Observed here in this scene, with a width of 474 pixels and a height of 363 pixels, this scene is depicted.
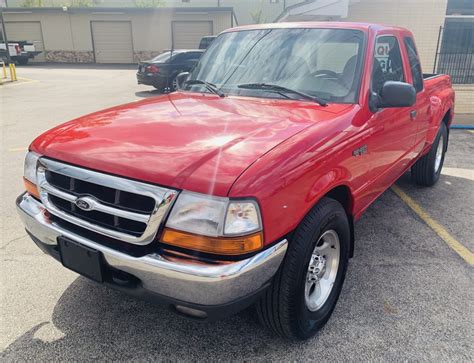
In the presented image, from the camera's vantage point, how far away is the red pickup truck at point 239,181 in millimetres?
1941

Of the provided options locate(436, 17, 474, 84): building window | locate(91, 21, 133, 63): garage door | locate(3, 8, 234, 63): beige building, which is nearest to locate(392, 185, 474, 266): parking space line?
locate(436, 17, 474, 84): building window

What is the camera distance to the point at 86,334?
260 centimetres

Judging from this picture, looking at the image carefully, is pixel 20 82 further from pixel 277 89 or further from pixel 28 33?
pixel 277 89

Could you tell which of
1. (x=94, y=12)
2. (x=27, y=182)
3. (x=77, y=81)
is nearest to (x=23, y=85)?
(x=77, y=81)

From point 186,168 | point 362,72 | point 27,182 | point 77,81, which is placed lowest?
point 77,81

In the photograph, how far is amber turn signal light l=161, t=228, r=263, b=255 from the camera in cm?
193

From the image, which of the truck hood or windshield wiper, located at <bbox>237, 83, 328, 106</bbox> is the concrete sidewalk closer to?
windshield wiper, located at <bbox>237, 83, 328, 106</bbox>

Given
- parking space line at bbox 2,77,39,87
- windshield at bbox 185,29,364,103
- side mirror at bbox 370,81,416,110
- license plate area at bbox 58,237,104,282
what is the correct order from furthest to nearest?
parking space line at bbox 2,77,39,87 → windshield at bbox 185,29,364,103 → side mirror at bbox 370,81,416,110 → license plate area at bbox 58,237,104,282

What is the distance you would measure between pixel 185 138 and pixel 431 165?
152 inches

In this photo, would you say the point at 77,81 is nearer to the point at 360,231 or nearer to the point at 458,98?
the point at 458,98

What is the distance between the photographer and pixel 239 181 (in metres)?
1.92

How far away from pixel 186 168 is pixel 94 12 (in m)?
31.3

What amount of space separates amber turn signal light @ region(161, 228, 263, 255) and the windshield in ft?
4.79

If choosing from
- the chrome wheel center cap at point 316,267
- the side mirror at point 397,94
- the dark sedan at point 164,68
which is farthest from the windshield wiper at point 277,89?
the dark sedan at point 164,68
